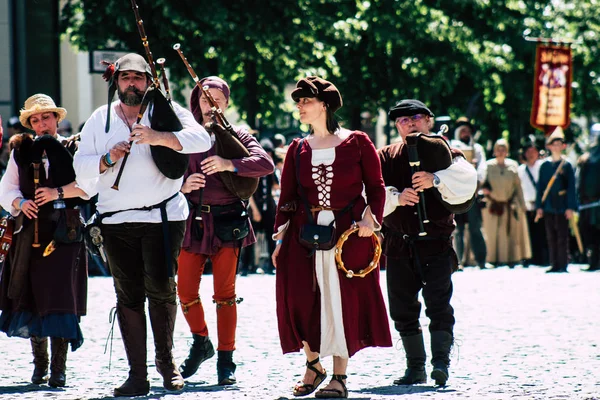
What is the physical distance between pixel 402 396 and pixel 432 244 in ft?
4.07

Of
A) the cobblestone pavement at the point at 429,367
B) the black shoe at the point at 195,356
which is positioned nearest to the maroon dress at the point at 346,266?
the cobblestone pavement at the point at 429,367

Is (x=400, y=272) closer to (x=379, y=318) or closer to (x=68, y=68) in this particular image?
(x=379, y=318)

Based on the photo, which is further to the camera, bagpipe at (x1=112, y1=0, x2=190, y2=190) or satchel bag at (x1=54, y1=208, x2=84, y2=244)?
satchel bag at (x1=54, y1=208, x2=84, y2=244)

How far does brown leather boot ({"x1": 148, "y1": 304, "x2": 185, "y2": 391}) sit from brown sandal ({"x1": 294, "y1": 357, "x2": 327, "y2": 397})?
677 millimetres

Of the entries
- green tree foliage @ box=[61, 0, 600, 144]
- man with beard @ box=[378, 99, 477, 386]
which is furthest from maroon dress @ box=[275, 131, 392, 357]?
green tree foliage @ box=[61, 0, 600, 144]

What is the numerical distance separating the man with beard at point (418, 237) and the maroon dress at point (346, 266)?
0.62m

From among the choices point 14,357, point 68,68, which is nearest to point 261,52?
point 68,68

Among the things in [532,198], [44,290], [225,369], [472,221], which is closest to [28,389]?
A: [44,290]

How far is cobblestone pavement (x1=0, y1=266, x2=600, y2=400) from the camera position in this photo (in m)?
8.26

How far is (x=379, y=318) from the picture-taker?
8242 mm

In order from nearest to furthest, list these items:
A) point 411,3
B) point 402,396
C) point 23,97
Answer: point 402,396 < point 23,97 < point 411,3

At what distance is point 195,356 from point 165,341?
0.72 metres

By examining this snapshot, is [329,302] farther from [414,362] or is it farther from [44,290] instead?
[44,290]

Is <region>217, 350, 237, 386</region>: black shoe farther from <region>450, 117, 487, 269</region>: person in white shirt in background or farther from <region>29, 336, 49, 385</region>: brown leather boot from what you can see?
<region>450, 117, 487, 269</region>: person in white shirt in background
